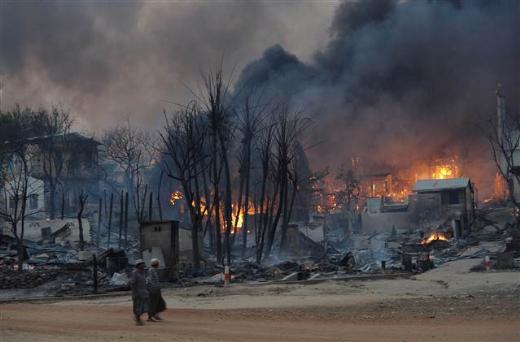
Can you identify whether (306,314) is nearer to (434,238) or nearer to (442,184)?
(434,238)

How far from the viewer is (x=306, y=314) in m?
13.3

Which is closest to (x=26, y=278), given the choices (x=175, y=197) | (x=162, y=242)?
(x=162, y=242)

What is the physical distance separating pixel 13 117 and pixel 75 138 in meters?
8.25

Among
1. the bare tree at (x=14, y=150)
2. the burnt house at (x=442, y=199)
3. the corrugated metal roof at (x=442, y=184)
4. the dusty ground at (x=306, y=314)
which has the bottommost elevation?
the dusty ground at (x=306, y=314)

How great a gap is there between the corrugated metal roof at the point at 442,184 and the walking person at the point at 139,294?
40522 mm

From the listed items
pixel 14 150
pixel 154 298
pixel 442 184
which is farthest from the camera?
pixel 442 184

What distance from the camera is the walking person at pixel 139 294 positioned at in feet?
41.0

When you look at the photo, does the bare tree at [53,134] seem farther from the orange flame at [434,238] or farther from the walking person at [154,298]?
the walking person at [154,298]

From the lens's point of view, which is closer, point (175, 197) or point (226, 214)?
point (226, 214)

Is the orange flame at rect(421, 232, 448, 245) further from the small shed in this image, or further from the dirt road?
the dirt road

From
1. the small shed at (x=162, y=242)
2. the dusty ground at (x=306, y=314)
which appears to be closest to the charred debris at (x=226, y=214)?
the small shed at (x=162, y=242)

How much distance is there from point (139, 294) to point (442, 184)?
4201 cm

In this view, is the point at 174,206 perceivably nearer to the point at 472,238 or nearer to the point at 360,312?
the point at 472,238

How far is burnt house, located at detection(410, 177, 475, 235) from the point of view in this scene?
49.6 m
